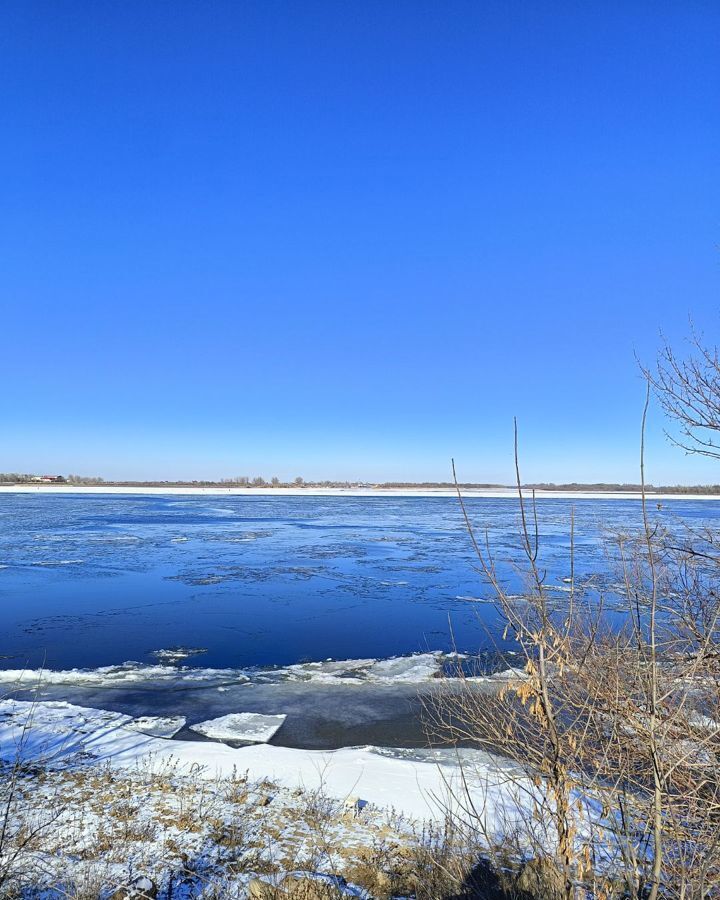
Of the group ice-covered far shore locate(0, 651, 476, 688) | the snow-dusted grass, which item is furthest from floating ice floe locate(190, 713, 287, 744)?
ice-covered far shore locate(0, 651, 476, 688)

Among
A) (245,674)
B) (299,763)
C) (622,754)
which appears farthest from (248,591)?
(622,754)

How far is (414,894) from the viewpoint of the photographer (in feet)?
10.5

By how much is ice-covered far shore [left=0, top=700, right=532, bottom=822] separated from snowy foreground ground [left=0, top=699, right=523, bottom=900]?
0.02 m

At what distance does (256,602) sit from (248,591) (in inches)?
36.1

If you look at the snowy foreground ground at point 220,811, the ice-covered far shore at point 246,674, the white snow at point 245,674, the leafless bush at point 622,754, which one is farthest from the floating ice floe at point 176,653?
the leafless bush at point 622,754

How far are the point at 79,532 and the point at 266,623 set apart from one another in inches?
597

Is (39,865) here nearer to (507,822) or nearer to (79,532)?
(507,822)

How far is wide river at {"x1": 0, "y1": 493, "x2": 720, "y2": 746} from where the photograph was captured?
634cm

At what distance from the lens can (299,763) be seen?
4.70 metres

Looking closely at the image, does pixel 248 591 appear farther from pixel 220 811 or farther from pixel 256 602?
pixel 220 811

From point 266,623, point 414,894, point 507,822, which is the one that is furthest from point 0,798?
point 266,623

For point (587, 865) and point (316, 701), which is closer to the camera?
point (587, 865)

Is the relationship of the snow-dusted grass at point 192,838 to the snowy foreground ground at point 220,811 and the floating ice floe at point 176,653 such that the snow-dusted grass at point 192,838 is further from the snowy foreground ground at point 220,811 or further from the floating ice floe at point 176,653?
the floating ice floe at point 176,653

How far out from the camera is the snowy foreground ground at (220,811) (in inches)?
126
